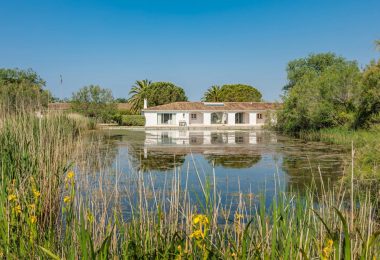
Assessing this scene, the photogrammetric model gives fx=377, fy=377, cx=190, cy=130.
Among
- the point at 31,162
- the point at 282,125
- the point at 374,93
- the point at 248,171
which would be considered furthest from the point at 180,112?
the point at 31,162

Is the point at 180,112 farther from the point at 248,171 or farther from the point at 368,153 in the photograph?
the point at 368,153

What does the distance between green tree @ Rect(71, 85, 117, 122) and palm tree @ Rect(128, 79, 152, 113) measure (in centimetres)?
1658

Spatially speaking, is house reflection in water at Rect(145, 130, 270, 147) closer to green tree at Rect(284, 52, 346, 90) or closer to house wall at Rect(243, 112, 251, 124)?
house wall at Rect(243, 112, 251, 124)

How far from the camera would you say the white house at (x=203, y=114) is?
36.6 metres

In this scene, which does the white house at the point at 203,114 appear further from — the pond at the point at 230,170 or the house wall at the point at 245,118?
the pond at the point at 230,170

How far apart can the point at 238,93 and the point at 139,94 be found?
562 inches

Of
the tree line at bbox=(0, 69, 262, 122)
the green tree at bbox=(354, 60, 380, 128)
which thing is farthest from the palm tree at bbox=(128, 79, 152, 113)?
the green tree at bbox=(354, 60, 380, 128)

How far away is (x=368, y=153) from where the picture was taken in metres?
6.44

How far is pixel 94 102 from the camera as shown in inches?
1331

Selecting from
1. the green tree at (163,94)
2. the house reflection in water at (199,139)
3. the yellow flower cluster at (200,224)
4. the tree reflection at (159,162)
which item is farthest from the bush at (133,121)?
the yellow flower cluster at (200,224)

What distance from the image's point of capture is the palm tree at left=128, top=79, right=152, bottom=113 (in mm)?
52094

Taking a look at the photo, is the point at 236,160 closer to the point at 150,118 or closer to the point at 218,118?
the point at 150,118

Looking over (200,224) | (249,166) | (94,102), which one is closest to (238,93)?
(94,102)

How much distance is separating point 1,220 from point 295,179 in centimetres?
724
